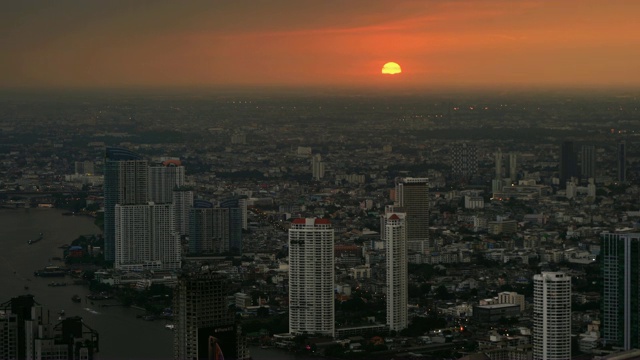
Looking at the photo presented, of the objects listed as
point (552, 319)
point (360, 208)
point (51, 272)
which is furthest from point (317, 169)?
point (552, 319)

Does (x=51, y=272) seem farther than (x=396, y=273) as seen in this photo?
Yes

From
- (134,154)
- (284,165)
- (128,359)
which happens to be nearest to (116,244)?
(134,154)

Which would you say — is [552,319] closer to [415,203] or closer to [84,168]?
[415,203]

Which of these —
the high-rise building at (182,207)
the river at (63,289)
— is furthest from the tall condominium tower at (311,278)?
the high-rise building at (182,207)

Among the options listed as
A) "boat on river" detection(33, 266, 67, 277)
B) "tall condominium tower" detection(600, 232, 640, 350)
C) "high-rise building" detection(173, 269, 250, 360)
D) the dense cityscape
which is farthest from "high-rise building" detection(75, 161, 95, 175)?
"high-rise building" detection(173, 269, 250, 360)

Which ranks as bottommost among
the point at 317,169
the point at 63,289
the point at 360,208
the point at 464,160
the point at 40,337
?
the point at 63,289

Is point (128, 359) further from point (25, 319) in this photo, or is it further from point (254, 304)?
point (254, 304)
